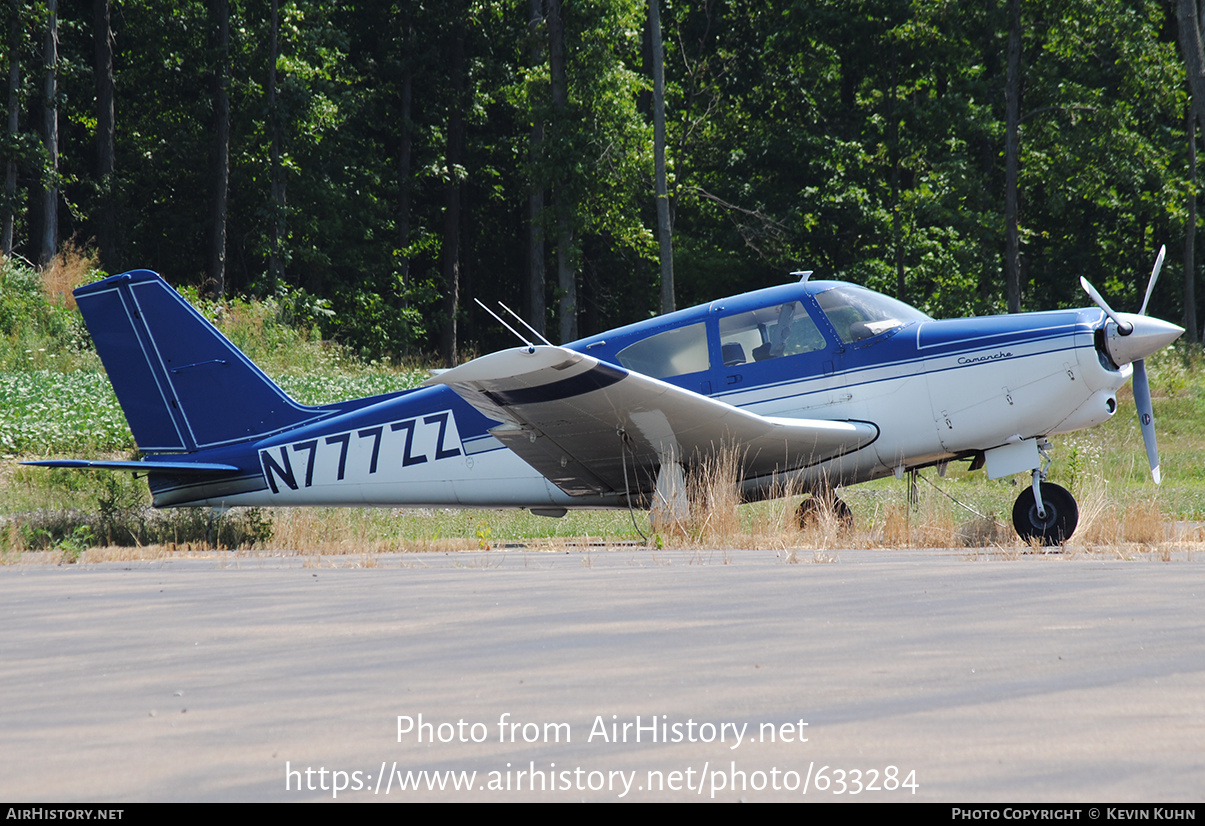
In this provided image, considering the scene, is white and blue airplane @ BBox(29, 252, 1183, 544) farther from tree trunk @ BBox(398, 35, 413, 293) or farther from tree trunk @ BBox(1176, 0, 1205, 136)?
tree trunk @ BBox(398, 35, 413, 293)

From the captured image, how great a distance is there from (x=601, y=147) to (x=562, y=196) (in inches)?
88.9

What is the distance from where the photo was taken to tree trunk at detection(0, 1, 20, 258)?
2850 cm

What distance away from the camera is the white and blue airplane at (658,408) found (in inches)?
345

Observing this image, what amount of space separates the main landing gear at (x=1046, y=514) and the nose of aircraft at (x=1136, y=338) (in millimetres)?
1137

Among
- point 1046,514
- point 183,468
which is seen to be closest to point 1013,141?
point 1046,514

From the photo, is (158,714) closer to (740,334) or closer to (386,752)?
(386,752)

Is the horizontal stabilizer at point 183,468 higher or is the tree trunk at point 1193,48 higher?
the tree trunk at point 1193,48

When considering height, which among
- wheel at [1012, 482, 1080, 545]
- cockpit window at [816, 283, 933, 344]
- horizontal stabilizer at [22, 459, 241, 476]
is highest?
cockpit window at [816, 283, 933, 344]

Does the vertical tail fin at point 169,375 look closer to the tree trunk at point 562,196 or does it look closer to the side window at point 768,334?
the side window at point 768,334

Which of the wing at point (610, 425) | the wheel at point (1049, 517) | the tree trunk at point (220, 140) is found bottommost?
the wheel at point (1049, 517)

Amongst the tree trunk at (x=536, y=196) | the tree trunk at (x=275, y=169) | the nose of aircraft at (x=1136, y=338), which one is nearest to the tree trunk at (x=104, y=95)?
the tree trunk at (x=275, y=169)

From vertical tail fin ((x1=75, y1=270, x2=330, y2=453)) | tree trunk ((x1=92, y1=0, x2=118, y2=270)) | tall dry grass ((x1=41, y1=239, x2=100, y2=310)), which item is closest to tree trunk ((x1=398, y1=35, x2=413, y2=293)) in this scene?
tree trunk ((x1=92, y1=0, x2=118, y2=270))

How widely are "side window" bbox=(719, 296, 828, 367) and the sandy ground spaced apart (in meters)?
4.18

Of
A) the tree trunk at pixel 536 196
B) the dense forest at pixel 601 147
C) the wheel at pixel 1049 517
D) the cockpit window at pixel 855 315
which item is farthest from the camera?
the tree trunk at pixel 536 196
